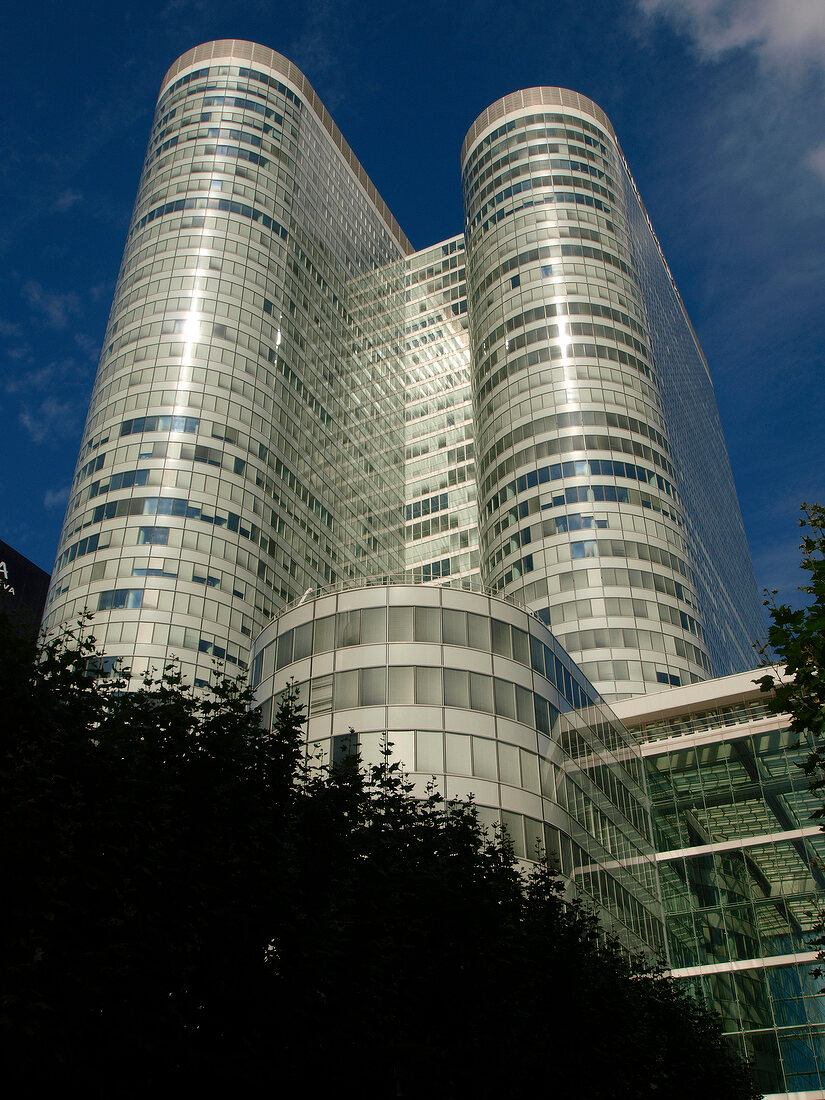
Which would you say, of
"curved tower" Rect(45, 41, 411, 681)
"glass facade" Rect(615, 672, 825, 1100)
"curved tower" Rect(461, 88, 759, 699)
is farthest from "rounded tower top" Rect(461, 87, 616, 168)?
"glass facade" Rect(615, 672, 825, 1100)

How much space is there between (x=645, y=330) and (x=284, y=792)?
102 meters

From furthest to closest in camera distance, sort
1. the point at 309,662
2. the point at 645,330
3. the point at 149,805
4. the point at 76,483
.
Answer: the point at 645,330, the point at 76,483, the point at 309,662, the point at 149,805

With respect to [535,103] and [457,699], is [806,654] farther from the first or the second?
[535,103]

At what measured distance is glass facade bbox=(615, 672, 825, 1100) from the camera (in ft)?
172

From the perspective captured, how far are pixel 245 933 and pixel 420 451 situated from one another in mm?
119853

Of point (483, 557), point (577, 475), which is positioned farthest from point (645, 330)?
point (483, 557)

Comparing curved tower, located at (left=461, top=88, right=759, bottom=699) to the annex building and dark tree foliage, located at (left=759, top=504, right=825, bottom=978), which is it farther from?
dark tree foliage, located at (left=759, top=504, right=825, bottom=978)

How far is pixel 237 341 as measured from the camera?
10494 cm

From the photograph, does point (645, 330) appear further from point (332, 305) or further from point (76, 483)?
point (76, 483)

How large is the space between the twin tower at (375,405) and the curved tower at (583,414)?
0.31 meters

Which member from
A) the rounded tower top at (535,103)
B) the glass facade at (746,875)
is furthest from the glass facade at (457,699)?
the rounded tower top at (535,103)

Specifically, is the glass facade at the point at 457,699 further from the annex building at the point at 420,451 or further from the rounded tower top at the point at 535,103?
the rounded tower top at the point at 535,103

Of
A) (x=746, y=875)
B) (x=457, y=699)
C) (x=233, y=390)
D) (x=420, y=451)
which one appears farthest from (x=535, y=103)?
(x=457, y=699)

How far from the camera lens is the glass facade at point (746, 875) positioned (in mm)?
52281
